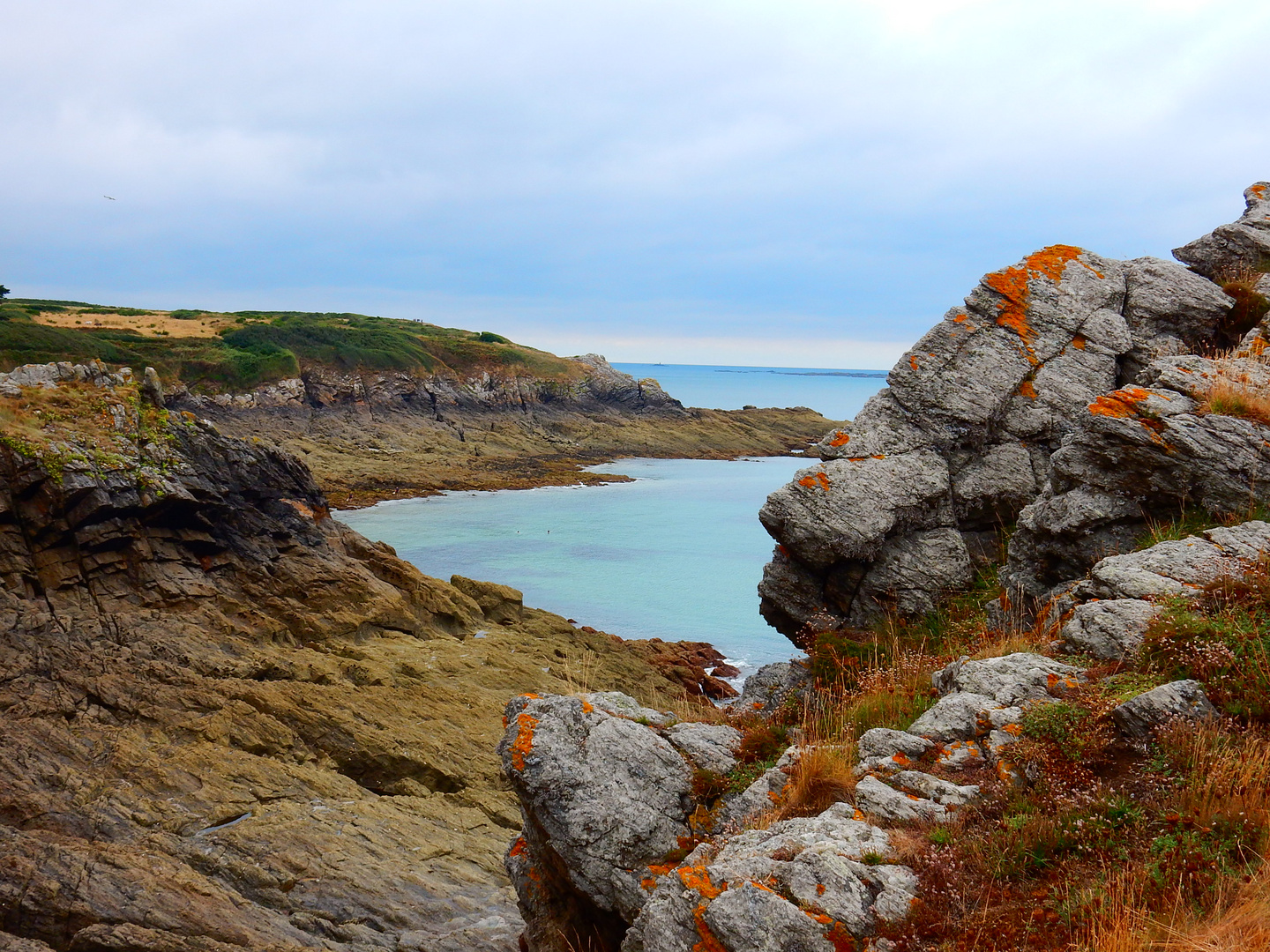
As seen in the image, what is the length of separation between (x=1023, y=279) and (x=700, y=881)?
10450 millimetres

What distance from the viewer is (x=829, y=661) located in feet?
32.9

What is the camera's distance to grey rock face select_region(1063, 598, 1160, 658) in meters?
6.47

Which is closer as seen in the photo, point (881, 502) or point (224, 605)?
point (881, 502)

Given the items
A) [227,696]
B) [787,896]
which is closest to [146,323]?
[227,696]

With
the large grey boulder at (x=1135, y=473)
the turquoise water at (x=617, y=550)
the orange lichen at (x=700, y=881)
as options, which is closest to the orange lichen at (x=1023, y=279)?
the large grey boulder at (x=1135, y=473)

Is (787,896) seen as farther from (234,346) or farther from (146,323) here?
(146,323)

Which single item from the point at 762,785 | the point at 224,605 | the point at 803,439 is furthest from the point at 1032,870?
the point at 803,439

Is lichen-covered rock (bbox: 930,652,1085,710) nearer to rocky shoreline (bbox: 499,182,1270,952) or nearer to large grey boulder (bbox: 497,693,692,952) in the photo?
rocky shoreline (bbox: 499,182,1270,952)

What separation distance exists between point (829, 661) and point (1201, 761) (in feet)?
17.3

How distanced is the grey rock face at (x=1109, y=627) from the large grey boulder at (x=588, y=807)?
3488 millimetres

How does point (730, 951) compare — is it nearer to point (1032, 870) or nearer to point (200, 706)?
point (1032, 870)

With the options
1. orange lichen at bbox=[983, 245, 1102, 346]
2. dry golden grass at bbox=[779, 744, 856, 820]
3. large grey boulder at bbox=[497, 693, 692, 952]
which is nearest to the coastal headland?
orange lichen at bbox=[983, 245, 1102, 346]

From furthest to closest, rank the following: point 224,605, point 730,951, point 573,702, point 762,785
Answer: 1. point 224,605
2. point 573,702
3. point 762,785
4. point 730,951

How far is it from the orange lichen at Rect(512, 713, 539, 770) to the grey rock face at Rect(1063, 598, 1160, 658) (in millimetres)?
4664
